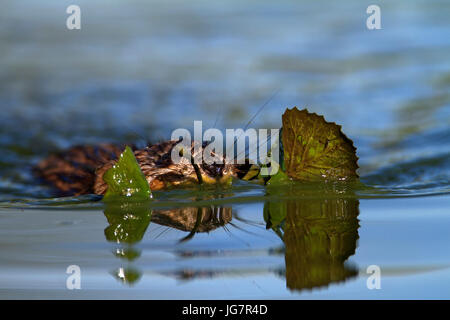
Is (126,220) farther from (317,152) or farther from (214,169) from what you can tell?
(317,152)

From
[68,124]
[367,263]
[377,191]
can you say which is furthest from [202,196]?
[68,124]

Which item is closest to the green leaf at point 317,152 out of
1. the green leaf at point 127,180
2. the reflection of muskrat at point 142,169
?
the reflection of muskrat at point 142,169

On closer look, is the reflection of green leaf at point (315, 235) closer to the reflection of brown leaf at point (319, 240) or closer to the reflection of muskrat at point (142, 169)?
the reflection of brown leaf at point (319, 240)

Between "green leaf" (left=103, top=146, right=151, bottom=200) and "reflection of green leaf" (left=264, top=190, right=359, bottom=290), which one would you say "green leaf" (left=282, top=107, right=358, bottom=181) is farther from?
"green leaf" (left=103, top=146, right=151, bottom=200)

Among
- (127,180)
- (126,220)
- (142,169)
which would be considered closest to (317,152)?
(142,169)

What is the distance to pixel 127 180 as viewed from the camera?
323 centimetres

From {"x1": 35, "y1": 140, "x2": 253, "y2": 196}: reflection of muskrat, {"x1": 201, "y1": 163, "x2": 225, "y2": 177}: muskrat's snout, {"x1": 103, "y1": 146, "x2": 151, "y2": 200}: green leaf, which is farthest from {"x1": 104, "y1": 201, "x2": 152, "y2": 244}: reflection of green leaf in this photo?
{"x1": 201, "y1": 163, "x2": 225, "y2": 177}: muskrat's snout

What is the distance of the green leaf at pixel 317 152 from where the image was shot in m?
3.58

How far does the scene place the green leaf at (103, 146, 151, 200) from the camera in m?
3.22

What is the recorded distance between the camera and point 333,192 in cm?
346
